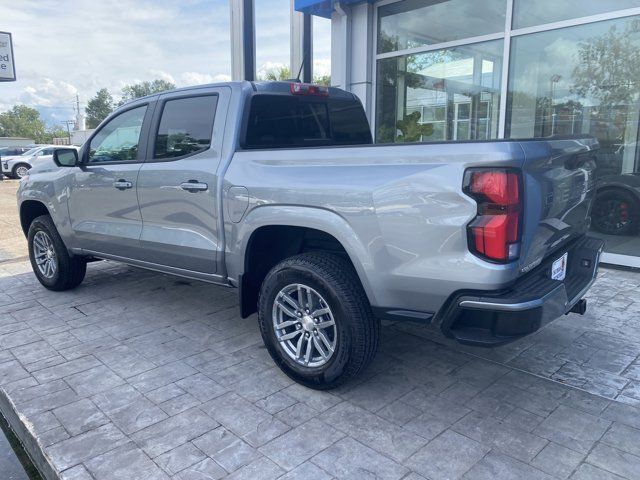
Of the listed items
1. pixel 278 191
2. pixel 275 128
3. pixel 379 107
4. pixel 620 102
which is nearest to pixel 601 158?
pixel 620 102

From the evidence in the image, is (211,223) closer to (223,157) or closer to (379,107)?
(223,157)

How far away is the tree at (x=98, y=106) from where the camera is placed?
9134 cm

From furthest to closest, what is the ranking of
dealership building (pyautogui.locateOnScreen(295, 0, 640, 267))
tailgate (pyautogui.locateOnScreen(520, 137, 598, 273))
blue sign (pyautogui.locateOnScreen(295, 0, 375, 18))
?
blue sign (pyautogui.locateOnScreen(295, 0, 375, 18))
dealership building (pyautogui.locateOnScreen(295, 0, 640, 267))
tailgate (pyautogui.locateOnScreen(520, 137, 598, 273))

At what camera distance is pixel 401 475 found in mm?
2373

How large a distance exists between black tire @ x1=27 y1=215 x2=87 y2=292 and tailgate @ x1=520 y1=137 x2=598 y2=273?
Result: 429 cm

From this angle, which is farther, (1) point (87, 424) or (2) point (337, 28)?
(2) point (337, 28)

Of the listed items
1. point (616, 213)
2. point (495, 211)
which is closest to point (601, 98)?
point (616, 213)

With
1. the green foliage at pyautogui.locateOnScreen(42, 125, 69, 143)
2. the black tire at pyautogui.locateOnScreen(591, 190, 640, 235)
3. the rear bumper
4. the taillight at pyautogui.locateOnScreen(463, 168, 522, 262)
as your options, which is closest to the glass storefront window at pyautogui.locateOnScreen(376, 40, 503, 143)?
the black tire at pyautogui.locateOnScreen(591, 190, 640, 235)

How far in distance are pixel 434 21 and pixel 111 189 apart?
234 inches

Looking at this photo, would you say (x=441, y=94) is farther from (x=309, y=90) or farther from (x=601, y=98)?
(x=309, y=90)

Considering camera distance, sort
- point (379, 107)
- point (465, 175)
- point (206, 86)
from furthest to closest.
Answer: point (379, 107), point (206, 86), point (465, 175)

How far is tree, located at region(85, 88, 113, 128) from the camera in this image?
9134 centimetres

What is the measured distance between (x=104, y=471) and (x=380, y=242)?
175 cm

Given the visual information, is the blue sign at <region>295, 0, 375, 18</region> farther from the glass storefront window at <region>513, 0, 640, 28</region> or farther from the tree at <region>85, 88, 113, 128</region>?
the tree at <region>85, 88, 113, 128</region>
